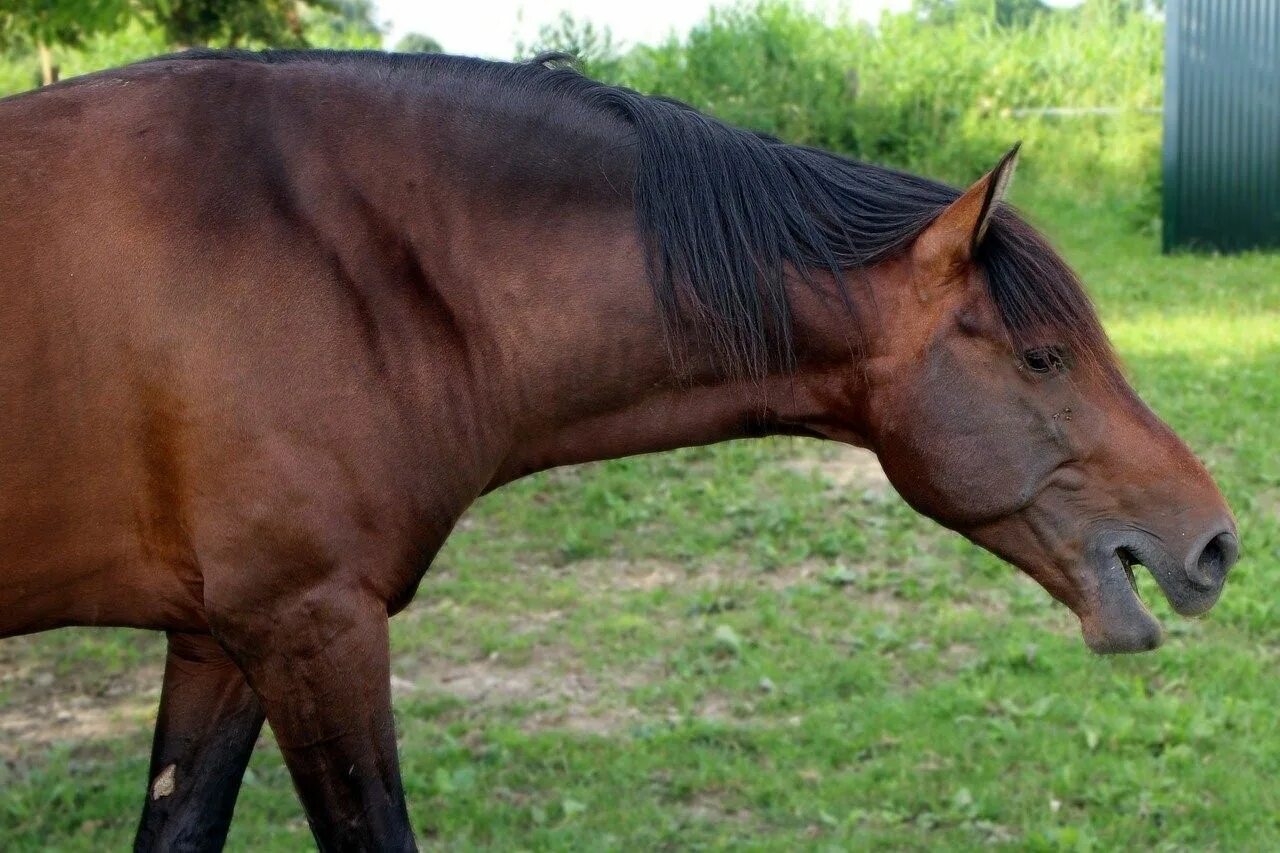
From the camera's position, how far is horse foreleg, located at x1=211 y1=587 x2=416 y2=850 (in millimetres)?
2479

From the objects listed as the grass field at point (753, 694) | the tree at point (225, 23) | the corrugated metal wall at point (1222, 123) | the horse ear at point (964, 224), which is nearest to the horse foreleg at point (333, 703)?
the horse ear at point (964, 224)

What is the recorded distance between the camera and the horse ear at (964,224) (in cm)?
249

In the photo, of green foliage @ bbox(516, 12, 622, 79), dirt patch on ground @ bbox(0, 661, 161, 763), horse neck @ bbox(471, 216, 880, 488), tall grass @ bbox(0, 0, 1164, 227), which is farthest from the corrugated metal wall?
horse neck @ bbox(471, 216, 880, 488)

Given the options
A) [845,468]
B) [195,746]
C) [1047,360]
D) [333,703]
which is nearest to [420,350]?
[333,703]

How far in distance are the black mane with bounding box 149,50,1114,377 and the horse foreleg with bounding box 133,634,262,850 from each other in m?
1.17

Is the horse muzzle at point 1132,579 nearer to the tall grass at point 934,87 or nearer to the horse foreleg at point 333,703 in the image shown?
the horse foreleg at point 333,703

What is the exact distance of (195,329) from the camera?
95.7 inches

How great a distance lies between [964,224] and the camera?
257cm

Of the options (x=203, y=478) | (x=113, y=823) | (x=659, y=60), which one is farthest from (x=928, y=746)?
(x=659, y=60)

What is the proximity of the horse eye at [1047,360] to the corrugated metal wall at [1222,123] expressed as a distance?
11921 mm

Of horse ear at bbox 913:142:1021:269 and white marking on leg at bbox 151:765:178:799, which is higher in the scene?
horse ear at bbox 913:142:1021:269

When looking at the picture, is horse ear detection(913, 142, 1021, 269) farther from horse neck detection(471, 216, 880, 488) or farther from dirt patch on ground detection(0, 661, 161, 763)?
dirt patch on ground detection(0, 661, 161, 763)

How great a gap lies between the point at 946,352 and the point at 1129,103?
15.2 metres

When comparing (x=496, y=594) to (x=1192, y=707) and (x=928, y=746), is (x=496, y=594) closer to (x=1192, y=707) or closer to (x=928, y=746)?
(x=928, y=746)
